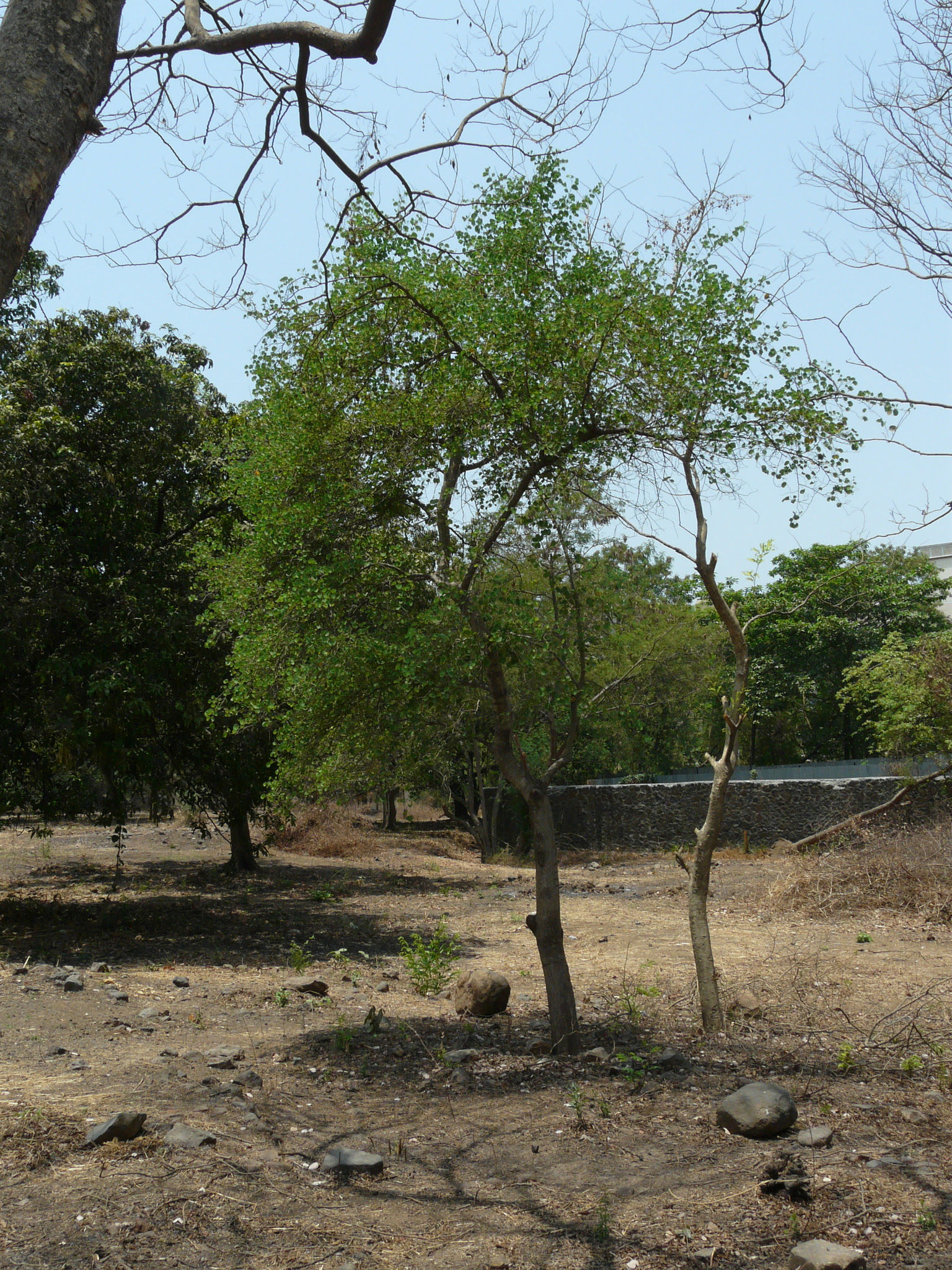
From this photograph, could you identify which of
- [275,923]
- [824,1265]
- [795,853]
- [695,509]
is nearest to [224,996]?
[275,923]

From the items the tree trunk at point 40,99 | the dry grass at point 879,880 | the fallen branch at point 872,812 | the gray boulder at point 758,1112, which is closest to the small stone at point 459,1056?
the gray boulder at point 758,1112

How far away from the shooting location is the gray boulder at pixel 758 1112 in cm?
490

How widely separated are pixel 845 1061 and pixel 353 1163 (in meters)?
3.17

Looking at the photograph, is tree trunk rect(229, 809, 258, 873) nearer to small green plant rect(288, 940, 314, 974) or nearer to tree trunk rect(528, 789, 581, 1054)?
small green plant rect(288, 940, 314, 974)

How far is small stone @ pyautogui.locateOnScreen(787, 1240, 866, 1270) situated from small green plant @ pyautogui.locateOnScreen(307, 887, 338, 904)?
13887 mm

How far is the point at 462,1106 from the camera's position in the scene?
19.3 feet

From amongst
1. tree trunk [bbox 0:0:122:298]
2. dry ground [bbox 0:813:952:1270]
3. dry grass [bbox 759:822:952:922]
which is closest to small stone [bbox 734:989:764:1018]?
dry ground [bbox 0:813:952:1270]

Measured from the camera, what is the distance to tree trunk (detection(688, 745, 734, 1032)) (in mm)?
7145

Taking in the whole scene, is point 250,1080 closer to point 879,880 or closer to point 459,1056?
point 459,1056

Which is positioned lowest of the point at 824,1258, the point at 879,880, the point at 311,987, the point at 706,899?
the point at 311,987

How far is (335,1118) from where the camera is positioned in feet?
18.2

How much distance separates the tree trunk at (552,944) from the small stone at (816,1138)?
231 centimetres

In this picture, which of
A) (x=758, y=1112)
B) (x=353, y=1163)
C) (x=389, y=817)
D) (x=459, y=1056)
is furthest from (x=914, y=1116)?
(x=389, y=817)

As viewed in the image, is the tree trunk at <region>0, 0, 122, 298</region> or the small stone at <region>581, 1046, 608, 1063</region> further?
the small stone at <region>581, 1046, 608, 1063</region>
